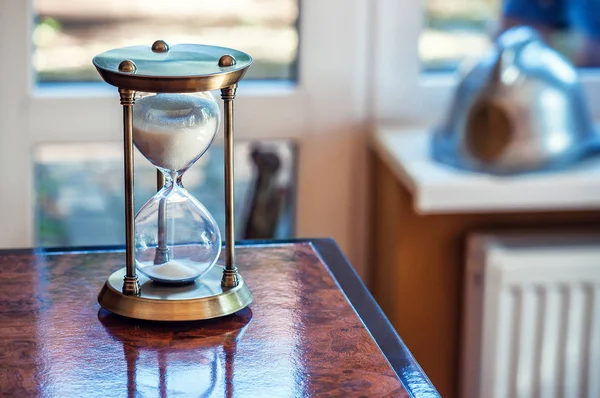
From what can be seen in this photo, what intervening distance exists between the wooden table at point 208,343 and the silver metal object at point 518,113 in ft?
1.87

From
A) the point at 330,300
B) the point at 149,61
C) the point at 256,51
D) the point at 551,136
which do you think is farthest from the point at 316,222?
the point at 149,61

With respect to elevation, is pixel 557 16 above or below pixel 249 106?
above

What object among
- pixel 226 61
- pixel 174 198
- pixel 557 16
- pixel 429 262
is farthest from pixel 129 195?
pixel 557 16

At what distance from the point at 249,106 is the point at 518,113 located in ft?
1.54

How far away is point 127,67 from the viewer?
845 mm

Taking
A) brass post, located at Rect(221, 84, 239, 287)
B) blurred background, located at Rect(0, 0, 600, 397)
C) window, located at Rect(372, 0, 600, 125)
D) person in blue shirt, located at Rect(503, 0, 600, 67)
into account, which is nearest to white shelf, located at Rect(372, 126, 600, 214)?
blurred background, located at Rect(0, 0, 600, 397)

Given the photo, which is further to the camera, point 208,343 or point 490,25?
point 490,25

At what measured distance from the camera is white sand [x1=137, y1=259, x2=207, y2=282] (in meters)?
0.92

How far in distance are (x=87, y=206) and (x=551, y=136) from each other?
2.71 feet

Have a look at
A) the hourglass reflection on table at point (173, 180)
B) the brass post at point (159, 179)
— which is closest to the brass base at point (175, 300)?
the hourglass reflection on table at point (173, 180)

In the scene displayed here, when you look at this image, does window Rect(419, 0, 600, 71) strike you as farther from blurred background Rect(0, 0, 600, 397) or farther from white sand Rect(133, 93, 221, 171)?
white sand Rect(133, 93, 221, 171)

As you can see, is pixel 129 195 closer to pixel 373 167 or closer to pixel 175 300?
pixel 175 300

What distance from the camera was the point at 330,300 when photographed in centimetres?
97

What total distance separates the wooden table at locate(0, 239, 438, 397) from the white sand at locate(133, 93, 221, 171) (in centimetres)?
16
